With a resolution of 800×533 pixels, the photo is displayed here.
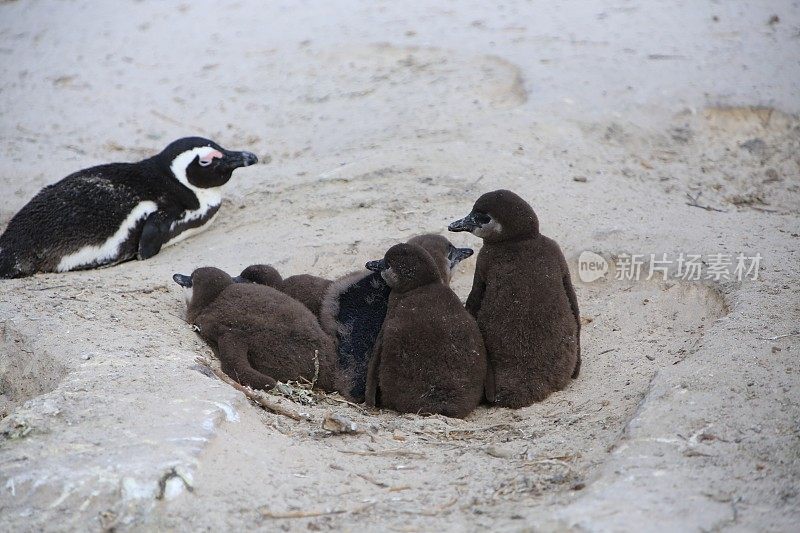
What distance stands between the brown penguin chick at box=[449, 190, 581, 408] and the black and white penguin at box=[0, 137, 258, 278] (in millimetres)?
3702

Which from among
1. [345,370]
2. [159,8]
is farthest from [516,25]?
[345,370]

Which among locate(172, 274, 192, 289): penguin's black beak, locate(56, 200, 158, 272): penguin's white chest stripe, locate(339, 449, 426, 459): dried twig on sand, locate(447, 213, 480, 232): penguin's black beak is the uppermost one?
locate(447, 213, 480, 232): penguin's black beak

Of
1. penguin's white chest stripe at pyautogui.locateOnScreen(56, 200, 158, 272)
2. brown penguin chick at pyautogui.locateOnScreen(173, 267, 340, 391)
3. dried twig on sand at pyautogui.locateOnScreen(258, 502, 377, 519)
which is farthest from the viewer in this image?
penguin's white chest stripe at pyautogui.locateOnScreen(56, 200, 158, 272)

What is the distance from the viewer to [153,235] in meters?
8.28

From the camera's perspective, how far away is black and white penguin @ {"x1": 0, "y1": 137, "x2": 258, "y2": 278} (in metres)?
7.78

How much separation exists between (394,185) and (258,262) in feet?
5.16

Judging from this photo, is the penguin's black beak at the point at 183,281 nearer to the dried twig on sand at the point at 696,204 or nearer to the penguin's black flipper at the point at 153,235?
the penguin's black flipper at the point at 153,235

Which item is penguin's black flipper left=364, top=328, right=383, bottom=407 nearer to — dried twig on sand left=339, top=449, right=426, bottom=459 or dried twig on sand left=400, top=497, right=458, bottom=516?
dried twig on sand left=339, top=449, right=426, bottom=459

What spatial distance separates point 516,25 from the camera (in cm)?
1158

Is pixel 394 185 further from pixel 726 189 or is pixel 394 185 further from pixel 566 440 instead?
pixel 566 440

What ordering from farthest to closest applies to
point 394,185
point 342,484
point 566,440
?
point 394,185 → point 566,440 → point 342,484

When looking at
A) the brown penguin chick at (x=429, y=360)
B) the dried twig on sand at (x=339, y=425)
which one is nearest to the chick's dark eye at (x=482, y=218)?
the brown penguin chick at (x=429, y=360)

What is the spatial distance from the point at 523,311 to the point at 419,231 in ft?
6.94

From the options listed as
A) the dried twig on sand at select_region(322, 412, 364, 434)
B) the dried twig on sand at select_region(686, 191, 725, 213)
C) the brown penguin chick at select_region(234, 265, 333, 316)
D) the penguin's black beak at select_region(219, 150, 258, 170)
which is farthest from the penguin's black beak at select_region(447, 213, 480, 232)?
the penguin's black beak at select_region(219, 150, 258, 170)
